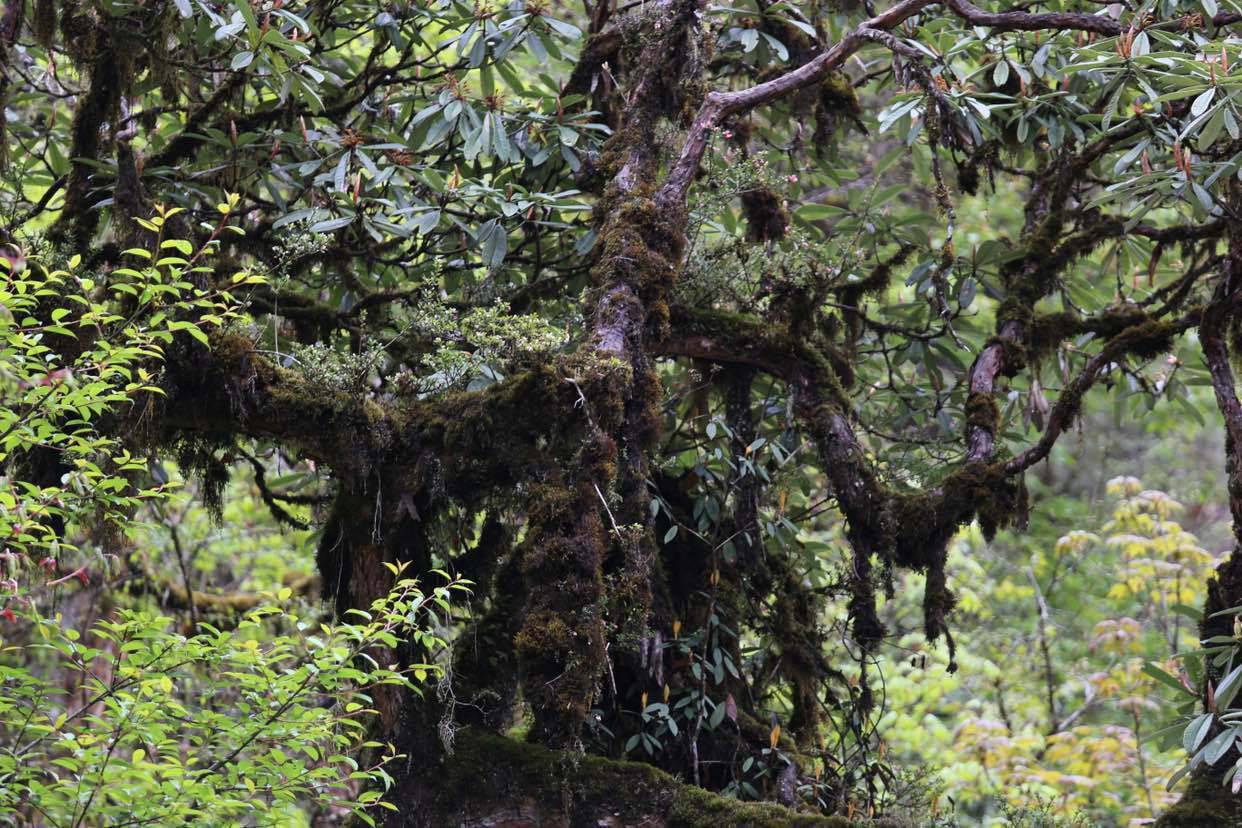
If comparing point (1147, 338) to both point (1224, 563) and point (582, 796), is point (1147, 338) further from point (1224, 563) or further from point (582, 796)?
point (582, 796)

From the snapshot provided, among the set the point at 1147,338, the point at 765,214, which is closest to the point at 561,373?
the point at 765,214

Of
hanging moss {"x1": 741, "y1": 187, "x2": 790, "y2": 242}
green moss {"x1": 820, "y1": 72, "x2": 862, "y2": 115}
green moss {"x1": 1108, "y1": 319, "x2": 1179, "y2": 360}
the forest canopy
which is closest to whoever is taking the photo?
the forest canopy

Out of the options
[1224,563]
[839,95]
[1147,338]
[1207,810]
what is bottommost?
[1207,810]

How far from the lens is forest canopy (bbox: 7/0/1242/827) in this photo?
10.3 ft

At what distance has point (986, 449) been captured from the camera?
4156 mm

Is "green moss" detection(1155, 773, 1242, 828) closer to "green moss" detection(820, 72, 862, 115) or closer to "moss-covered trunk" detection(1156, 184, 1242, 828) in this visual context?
"moss-covered trunk" detection(1156, 184, 1242, 828)

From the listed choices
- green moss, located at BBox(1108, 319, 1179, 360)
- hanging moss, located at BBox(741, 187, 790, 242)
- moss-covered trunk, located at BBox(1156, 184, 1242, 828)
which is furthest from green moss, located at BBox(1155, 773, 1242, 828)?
hanging moss, located at BBox(741, 187, 790, 242)

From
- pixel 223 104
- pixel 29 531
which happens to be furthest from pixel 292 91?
pixel 29 531

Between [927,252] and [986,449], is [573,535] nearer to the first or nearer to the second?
[986,449]

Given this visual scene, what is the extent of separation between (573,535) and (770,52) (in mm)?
2377

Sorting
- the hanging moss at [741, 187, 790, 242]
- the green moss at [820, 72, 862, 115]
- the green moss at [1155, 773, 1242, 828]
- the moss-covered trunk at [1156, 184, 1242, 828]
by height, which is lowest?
the green moss at [1155, 773, 1242, 828]

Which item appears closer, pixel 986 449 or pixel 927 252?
pixel 986 449

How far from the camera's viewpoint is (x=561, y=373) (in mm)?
3420

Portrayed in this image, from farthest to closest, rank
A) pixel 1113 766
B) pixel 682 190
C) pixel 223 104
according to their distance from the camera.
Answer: pixel 1113 766, pixel 223 104, pixel 682 190
